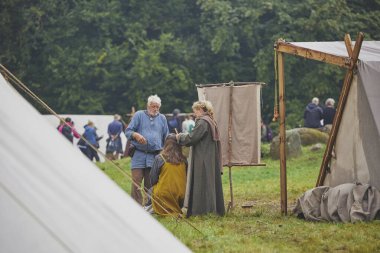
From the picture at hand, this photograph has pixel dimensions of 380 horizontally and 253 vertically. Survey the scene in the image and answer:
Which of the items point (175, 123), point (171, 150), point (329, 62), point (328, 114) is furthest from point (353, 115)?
point (175, 123)

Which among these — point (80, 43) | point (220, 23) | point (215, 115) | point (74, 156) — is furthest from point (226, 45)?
point (74, 156)

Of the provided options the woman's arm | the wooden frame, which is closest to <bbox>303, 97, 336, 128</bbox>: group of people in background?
the wooden frame

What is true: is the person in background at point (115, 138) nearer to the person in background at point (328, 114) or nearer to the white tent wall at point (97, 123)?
the white tent wall at point (97, 123)

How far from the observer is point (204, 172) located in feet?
38.7

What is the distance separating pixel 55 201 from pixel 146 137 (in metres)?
7.30

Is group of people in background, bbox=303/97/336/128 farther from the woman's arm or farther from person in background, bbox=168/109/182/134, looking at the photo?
the woman's arm

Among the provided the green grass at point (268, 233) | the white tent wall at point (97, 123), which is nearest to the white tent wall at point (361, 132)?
the green grass at point (268, 233)

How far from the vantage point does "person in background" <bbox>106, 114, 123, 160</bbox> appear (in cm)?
2761

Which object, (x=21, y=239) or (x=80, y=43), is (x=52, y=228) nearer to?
(x=21, y=239)

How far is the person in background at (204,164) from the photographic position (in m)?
11.8

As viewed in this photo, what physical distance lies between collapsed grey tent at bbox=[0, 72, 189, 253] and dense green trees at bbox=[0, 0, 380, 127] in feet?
106

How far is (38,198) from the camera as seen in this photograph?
4969 mm

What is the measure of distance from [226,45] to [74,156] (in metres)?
34.2

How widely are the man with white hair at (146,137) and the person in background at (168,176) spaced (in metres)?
0.27
